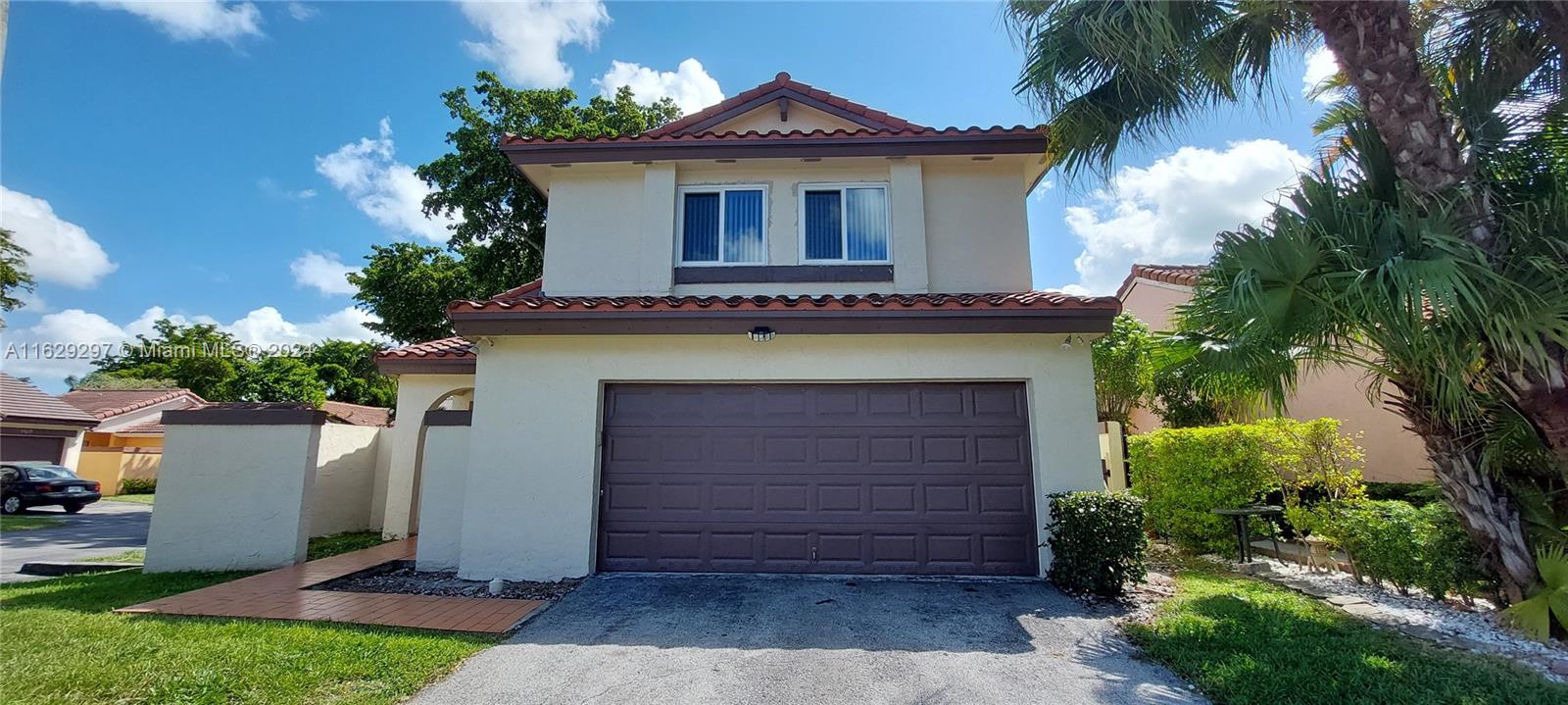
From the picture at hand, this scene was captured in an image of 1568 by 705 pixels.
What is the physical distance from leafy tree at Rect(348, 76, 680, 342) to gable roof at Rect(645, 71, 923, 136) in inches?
336

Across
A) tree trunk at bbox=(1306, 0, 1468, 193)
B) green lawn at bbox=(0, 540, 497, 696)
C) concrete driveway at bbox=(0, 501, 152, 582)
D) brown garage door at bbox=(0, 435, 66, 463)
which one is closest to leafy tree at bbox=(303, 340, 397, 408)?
brown garage door at bbox=(0, 435, 66, 463)

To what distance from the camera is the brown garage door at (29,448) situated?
76.3ft

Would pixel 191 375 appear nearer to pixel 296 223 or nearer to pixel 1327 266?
pixel 296 223

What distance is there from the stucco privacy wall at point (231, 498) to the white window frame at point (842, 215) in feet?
24.7

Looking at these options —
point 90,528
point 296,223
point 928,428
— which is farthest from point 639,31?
point 90,528

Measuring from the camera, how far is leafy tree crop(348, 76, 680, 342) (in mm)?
17406

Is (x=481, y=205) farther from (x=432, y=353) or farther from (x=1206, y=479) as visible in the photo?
(x=1206, y=479)

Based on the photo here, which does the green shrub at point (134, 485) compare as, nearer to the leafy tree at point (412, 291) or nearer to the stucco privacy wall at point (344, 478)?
the leafy tree at point (412, 291)

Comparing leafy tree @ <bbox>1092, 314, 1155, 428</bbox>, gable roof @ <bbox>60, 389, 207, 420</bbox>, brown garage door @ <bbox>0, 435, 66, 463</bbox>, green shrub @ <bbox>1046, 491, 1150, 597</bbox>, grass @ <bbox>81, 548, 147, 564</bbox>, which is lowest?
grass @ <bbox>81, 548, 147, 564</bbox>

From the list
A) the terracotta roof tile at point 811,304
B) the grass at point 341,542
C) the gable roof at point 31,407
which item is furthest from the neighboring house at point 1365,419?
the gable roof at point 31,407

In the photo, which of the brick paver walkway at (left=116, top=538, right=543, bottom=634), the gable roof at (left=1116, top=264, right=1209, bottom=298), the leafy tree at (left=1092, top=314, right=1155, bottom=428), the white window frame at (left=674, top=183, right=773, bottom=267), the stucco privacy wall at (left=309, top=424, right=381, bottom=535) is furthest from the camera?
the gable roof at (left=1116, top=264, right=1209, bottom=298)

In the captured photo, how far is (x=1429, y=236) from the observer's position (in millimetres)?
4859

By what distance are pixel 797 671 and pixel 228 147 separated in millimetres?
12970

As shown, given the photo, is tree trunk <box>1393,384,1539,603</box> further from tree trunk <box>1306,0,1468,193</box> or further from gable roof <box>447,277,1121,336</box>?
gable roof <box>447,277,1121,336</box>
